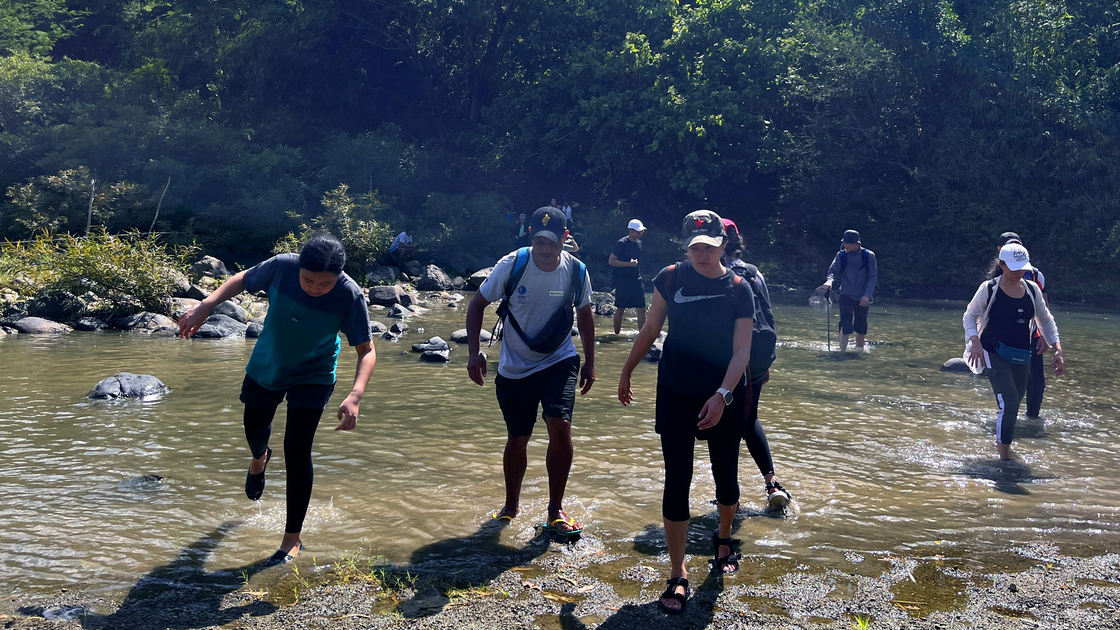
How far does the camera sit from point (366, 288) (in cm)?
2164

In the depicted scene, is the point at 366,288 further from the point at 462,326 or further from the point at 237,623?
the point at 237,623

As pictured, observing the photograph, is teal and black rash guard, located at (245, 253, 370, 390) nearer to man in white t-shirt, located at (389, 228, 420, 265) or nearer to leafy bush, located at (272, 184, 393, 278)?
leafy bush, located at (272, 184, 393, 278)

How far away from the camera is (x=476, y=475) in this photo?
6250 mm

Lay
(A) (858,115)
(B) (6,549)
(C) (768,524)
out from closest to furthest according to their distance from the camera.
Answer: (B) (6,549)
(C) (768,524)
(A) (858,115)

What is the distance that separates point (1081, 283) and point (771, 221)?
412 inches

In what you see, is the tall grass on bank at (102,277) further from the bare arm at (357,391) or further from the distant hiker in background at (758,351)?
the distant hiker in background at (758,351)

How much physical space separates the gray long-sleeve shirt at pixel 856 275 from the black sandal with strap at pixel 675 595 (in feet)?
28.9

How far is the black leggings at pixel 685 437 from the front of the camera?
4191mm

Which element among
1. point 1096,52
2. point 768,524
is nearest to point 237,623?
point 768,524

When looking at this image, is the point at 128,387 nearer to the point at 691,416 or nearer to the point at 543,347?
the point at 543,347

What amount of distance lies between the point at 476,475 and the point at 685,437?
241 cm

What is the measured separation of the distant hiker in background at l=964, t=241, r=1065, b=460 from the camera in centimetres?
659

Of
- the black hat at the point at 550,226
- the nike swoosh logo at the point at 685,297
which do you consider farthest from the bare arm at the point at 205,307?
the nike swoosh logo at the point at 685,297

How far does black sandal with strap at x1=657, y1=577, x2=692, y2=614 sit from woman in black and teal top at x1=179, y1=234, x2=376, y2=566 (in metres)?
1.84
